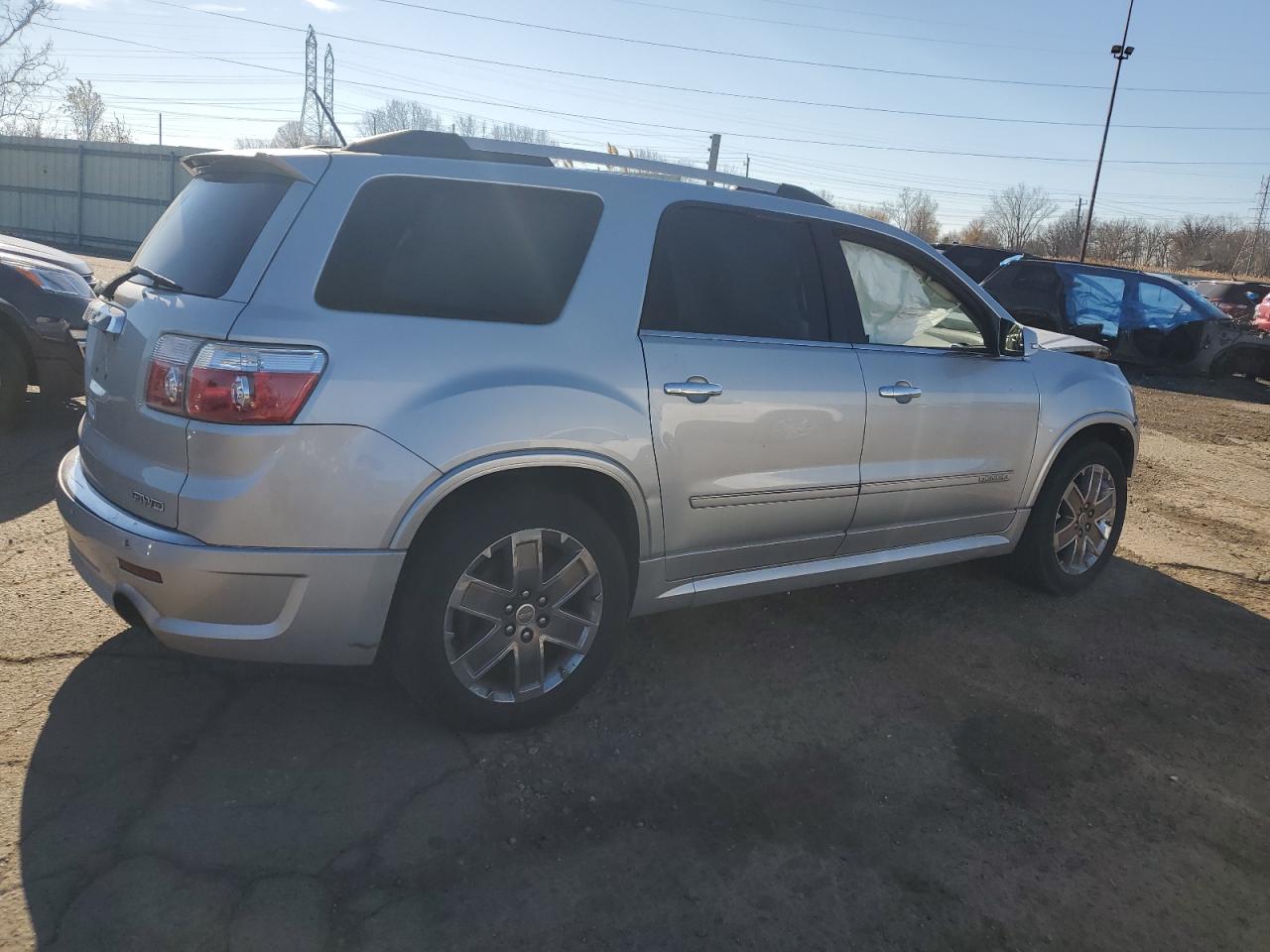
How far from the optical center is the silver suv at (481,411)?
270 centimetres

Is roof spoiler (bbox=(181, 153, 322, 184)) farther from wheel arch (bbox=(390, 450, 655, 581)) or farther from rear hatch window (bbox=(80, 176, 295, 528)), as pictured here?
wheel arch (bbox=(390, 450, 655, 581))

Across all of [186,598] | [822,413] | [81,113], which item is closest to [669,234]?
[822,413]

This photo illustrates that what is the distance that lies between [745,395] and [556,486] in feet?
2.64

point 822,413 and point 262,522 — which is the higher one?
point 822,413

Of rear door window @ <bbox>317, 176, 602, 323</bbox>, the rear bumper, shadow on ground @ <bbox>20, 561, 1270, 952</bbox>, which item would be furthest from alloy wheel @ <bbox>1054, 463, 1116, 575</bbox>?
the rear bumper

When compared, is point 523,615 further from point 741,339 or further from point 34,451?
point 34,451

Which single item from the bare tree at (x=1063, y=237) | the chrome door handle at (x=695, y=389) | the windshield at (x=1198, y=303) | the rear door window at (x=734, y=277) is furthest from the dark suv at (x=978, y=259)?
the bare tree at (x=1063, y=237)

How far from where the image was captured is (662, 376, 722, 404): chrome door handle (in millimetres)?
3273

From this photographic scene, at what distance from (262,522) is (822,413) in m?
2.12

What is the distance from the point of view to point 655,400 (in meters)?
3.24

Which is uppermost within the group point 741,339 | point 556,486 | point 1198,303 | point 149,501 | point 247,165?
point 1198,303

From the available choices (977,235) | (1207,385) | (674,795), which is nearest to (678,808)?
(674,795)

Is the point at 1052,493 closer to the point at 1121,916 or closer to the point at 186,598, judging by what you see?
the point at 1121,916

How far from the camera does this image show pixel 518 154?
10.9ft
